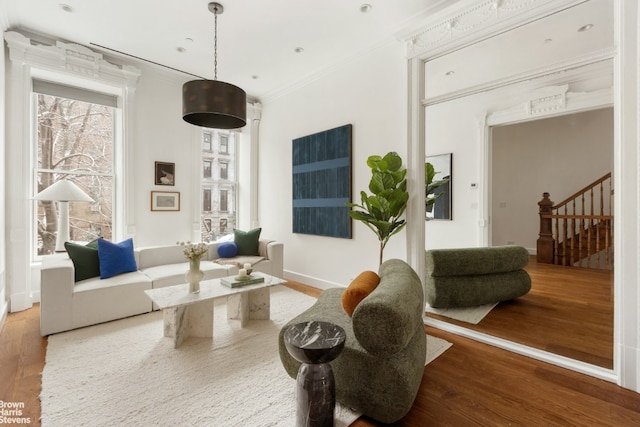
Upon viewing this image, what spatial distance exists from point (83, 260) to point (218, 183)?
2.47 meters

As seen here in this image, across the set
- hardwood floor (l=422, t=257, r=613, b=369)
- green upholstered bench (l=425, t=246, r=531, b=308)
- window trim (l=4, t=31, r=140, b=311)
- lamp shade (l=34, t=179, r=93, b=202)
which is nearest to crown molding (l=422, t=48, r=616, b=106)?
green upholstered bench (l=425, t=246, r=531, b=308)

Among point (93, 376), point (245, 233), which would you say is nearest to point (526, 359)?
point (93, 376)

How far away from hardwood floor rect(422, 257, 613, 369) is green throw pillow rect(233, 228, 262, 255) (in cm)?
271

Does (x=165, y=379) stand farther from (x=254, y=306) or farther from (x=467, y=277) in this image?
(x=467, y=277)

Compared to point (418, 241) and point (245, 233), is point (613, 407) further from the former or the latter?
point (245, 233)

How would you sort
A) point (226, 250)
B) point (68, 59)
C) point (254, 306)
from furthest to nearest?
point (226, 250)
point (68, 59)
point (254, 306)

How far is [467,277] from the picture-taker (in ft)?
10.7

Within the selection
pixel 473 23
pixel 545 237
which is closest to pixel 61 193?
pixel 473 23

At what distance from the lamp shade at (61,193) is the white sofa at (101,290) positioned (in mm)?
677

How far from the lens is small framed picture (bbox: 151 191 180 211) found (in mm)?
4324

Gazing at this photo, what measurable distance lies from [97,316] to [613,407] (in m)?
4.10

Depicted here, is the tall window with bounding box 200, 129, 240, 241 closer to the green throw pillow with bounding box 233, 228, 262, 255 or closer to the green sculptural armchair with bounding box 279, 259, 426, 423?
the green throw pillow with bounding box 233, 228, 262, 255

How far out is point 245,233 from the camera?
458 cm

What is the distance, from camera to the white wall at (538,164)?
3.21 m
